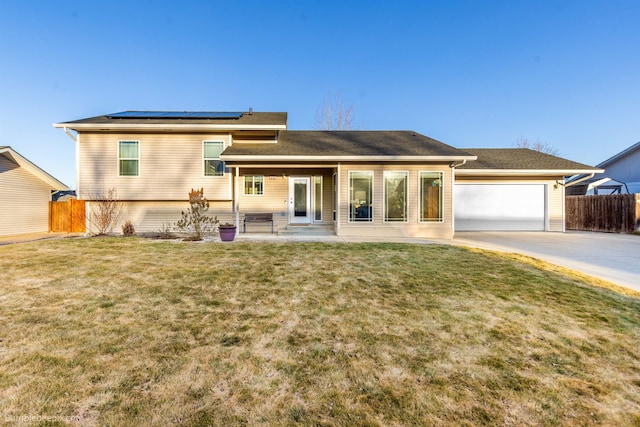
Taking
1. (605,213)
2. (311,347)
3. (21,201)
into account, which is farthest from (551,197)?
(21,201)

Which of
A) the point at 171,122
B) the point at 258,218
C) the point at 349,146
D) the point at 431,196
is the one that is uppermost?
the point at 171,122

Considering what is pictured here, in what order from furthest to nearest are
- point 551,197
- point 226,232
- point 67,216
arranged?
point 67,216, point 551,197, point 226,232

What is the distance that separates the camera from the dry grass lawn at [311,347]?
6.74 ft

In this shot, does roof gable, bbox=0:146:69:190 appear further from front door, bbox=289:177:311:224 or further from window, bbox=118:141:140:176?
front door, bbox=289:177:311:224

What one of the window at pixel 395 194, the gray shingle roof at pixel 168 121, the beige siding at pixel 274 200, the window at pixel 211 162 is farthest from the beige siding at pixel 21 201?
the window at pixel 395 194

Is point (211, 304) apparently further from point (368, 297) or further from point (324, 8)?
point (324, 8)

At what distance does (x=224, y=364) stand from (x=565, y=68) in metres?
26.2

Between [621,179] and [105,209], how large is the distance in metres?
30.2

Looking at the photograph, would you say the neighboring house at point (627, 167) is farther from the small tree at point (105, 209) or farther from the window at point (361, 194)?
the small tree at point (105, 209)

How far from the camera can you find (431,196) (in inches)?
399

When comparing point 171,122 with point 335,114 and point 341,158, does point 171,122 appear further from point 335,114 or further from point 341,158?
point 335,114

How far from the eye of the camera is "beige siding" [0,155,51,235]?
11.6 meters

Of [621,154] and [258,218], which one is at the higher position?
[621,154]

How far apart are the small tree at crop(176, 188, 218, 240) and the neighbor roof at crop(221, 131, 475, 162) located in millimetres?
1688
